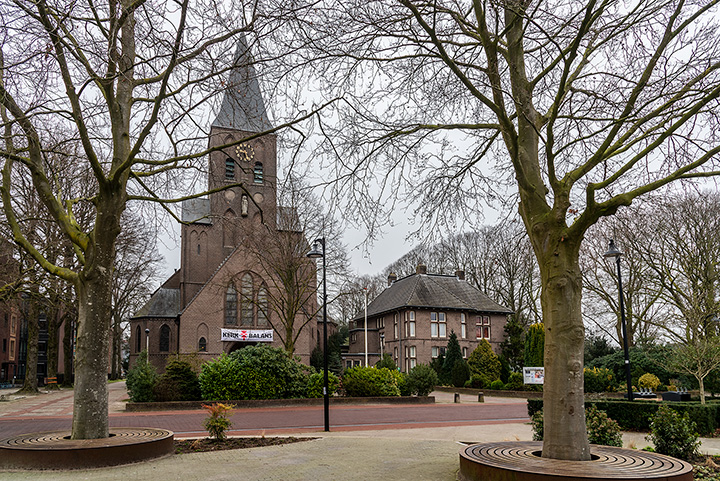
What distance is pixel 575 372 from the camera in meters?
7.68

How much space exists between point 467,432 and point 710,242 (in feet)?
74.0

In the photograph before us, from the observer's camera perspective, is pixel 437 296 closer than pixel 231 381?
No

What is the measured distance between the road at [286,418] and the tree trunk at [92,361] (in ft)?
16.9

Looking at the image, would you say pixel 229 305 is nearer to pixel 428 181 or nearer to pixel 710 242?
pixel 710 242

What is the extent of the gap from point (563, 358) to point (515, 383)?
Answer: 2864 centimetres

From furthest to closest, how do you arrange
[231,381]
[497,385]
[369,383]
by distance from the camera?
[497,385], [369,383], [231,381]

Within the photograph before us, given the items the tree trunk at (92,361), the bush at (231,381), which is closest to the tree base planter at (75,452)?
the tree trunk at (92,361)

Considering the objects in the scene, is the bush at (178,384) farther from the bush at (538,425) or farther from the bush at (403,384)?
the bush at (538,425)

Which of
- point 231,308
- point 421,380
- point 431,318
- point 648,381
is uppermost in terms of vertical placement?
point 231,308

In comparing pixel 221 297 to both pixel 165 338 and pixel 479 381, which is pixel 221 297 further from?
pixel 479 381

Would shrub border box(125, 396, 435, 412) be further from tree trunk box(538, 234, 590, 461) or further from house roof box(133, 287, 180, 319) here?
house roof box(133, 287, 180, 319)

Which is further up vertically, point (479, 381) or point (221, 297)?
point (221, 297)

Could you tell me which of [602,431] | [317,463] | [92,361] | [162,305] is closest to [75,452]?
[92,361]

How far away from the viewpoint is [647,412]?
17297mm
